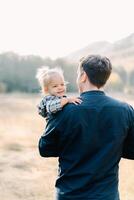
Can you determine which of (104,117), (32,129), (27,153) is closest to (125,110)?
(104,117)

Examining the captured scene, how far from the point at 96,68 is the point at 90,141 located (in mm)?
388

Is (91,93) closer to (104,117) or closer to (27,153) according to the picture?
(104,117)

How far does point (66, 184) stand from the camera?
322 centimetres

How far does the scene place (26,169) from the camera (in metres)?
11.4

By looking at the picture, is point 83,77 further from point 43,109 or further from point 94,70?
point 43,109

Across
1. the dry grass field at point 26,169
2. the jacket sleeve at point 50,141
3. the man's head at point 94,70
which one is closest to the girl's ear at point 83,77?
the man's head at point 94,70

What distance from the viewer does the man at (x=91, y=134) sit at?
10.2 feet

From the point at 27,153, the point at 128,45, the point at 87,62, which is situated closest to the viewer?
the point at 87,62

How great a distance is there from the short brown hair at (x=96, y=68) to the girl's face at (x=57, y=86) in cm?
Result: 45

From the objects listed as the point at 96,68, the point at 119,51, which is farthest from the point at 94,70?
the point at 119,51

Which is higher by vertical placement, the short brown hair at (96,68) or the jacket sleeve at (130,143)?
the short brown hair at (96,68)

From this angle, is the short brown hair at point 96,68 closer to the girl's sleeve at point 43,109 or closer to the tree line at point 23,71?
the girl's sleeve at point 43,109

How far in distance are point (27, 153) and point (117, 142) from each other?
10851 mm

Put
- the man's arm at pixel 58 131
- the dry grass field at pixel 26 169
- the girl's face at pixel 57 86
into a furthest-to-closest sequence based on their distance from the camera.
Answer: the dry grass field at pixel 26 169, the girl's face at pixel 57 86, the man's arm at pixel 58 131
